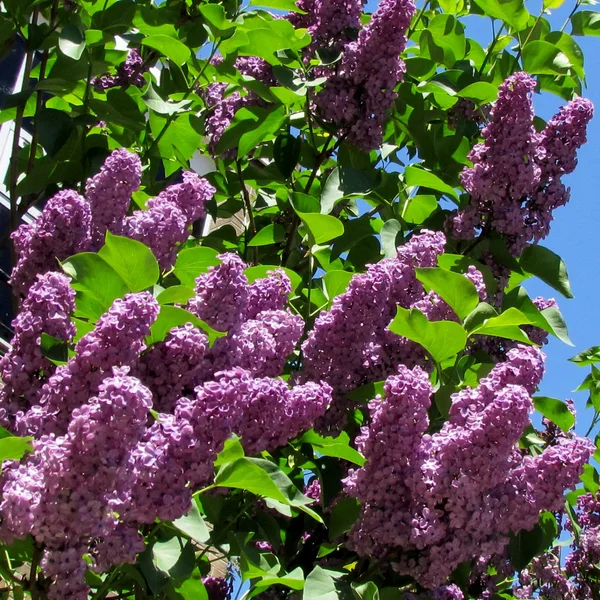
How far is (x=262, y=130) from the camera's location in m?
3.03

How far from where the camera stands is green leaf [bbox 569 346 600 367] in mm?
3565

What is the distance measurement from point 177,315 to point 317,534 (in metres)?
0.95

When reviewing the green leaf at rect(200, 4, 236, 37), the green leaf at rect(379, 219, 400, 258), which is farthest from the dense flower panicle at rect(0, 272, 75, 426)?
the green leaf at rect(200, 4, 236, 37)

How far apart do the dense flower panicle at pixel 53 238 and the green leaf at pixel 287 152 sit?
3.98ft

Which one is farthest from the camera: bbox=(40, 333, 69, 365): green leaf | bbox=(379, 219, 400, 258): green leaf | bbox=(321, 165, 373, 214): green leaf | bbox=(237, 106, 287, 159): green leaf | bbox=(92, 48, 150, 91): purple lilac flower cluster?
bbox=(92, 48, 150, 91): purple lilac flower cluster

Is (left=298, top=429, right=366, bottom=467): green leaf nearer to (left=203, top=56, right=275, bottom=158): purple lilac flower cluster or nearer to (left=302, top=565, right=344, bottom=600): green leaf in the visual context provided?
(left=302, top=565, right=344, bottom=600): green leaf

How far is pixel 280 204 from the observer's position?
10.8 feet

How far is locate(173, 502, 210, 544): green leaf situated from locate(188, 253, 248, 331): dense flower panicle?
1.19 ft

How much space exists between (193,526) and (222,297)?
1.45 ft

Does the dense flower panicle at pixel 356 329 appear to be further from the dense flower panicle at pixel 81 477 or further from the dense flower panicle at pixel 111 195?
the dense flower panicle at pixel 81 477

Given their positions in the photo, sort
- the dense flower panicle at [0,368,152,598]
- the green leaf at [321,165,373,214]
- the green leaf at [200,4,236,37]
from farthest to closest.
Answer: the green leaf at [200,4,236,37] < the green leaf at [321,165,373,214] < the dense flower panicle at [0,368,152,598]

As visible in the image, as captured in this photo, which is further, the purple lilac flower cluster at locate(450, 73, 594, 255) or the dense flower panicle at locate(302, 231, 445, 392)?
the purple lilac flower cluster at locate(450, 73, 594, 255)

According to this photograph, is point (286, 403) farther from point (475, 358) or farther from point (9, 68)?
point (9, 68)

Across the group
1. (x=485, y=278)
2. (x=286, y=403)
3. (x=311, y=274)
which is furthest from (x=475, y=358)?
(x=286, y=403)
